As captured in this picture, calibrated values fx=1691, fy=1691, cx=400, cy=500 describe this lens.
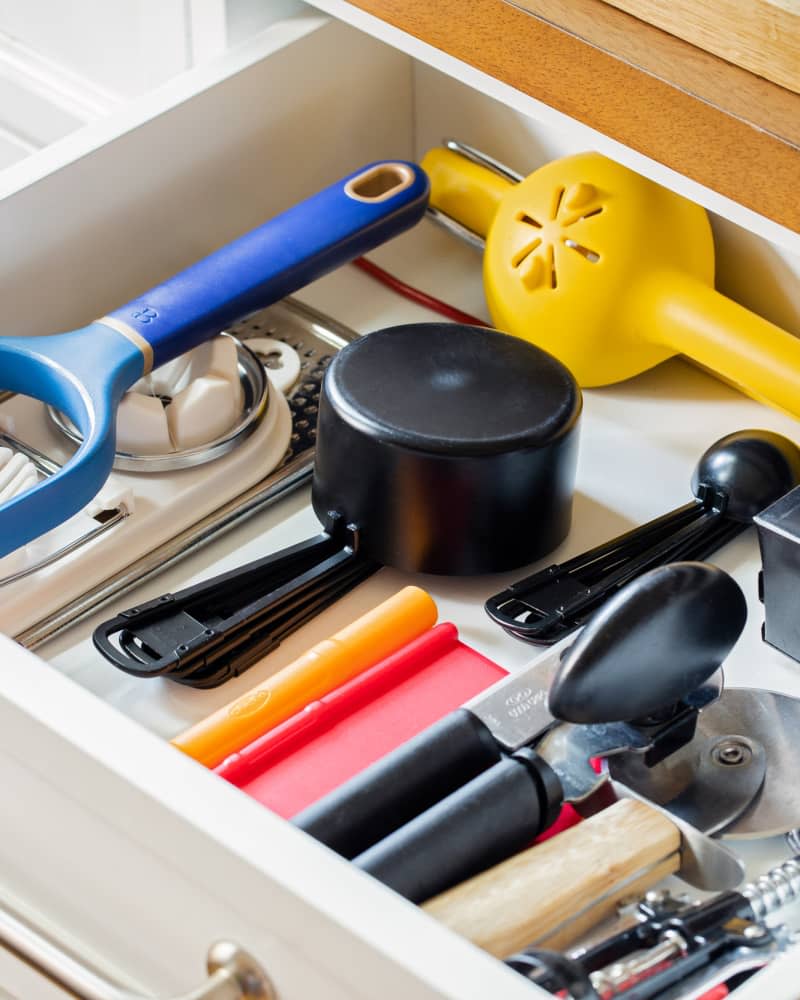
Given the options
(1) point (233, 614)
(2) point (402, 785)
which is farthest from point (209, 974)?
(1) point (233, 614)

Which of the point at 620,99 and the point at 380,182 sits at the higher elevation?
the point at 620,99

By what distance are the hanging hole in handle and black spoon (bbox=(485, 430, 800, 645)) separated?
0.71 feet

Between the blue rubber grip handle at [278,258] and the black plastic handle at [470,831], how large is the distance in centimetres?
29

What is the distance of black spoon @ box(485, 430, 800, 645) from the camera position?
29.4 inches

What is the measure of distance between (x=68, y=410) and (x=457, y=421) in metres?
0.18

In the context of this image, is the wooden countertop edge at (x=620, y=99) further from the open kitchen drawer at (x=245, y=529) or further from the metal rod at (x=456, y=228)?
the metal rod at (x=456, y=228)

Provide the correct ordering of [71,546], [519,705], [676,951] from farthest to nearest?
[71,546]
[519,705]
[676,951]

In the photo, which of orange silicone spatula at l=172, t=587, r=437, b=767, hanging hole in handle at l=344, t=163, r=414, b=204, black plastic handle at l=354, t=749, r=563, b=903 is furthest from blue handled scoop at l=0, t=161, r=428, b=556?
black plastic handle at l=354, t=749, r=563, b=903

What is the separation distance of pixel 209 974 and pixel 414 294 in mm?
492

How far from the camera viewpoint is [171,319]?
0.81 meters

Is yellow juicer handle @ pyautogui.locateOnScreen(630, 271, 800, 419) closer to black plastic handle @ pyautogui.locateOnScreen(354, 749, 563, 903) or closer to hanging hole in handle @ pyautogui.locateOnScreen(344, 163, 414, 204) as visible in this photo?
hanging hole in handle @ pyautogui.locateOnScreen(344, 163, 414, 204)

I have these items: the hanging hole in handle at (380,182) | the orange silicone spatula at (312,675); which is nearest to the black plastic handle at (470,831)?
the orange silicone spatula at (312,675)

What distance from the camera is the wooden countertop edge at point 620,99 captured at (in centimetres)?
69

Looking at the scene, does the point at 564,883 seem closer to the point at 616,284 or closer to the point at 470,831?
the point at 470,831
